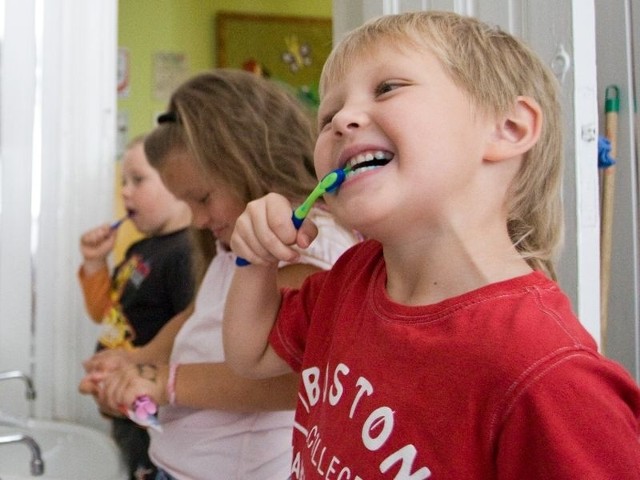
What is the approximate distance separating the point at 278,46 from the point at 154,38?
0.48 meters

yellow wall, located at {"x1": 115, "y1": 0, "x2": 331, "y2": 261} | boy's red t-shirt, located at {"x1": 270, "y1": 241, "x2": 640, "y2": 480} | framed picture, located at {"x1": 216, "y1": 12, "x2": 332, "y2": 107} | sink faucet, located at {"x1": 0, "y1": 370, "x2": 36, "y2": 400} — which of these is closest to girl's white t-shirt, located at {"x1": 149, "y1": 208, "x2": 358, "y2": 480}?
boy's red t-shirt, located at {"x1": 270, "y1": 241, "x2": 640, "y2": 480}

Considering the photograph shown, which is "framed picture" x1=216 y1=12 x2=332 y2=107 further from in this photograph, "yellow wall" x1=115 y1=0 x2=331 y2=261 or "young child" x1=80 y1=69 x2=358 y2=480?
"young child" x1=80 y1=69 x2=358 y2=480

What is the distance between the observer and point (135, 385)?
82cm

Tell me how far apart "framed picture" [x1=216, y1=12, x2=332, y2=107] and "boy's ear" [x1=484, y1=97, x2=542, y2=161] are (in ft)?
6.41

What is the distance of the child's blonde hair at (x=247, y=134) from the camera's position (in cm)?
90

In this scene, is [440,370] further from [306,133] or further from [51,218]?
[51,218]

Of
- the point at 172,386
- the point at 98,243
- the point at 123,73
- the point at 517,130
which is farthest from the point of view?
the point at 123,73

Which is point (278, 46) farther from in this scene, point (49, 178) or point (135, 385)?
point (135, 385)

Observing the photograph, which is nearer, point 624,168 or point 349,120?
point 349,120

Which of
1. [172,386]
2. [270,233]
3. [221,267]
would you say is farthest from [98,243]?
[270,233]

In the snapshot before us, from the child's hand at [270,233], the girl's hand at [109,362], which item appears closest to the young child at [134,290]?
the girl's hand at [109,362]

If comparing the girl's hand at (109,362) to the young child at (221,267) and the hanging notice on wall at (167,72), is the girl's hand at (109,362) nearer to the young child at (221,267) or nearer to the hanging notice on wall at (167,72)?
the young child at (221,267)

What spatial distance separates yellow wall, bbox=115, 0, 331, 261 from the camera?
229 centimetres

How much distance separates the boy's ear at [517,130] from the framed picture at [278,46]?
1.95 m
